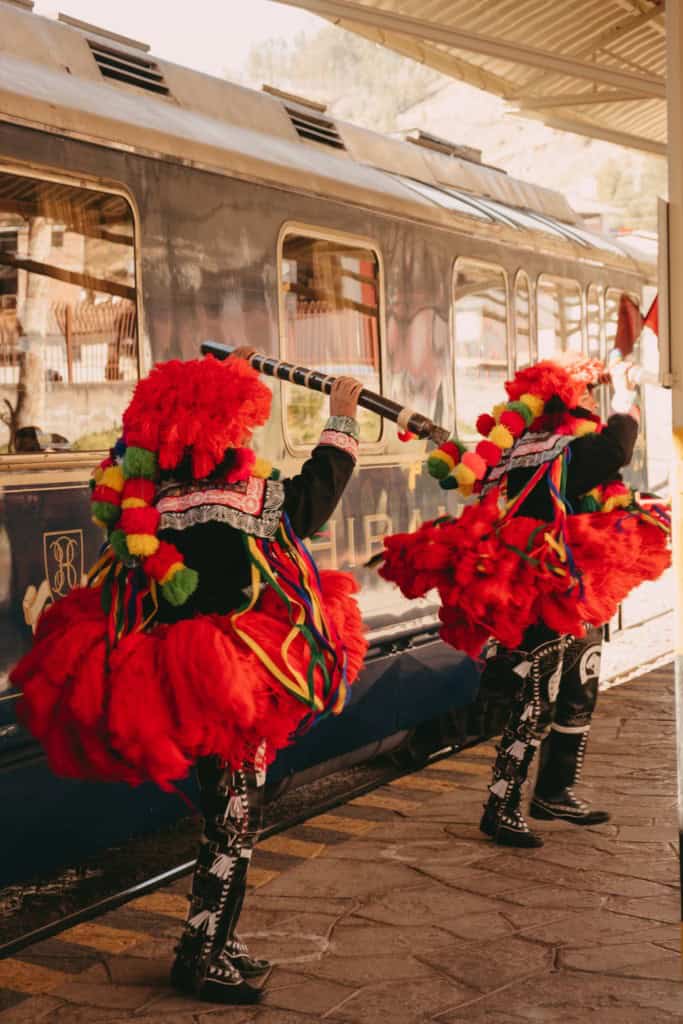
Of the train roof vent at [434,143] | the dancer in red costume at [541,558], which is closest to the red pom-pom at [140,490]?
the dancer in red costume at [541,558]

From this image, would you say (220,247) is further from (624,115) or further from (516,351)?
(624,115)

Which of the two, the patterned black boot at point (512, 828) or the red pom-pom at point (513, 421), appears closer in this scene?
the patterned black boot at point (512, 828)

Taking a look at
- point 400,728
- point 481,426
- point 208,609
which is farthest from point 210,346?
point 400,728

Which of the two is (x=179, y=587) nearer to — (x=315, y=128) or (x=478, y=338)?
(x=315, y=128)

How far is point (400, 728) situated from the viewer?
7.11 metres

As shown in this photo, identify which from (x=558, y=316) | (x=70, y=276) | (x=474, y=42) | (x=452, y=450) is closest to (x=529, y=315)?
(x=558, y=316)

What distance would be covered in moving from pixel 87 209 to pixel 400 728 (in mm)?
3236

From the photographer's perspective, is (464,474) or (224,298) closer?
(464,474)

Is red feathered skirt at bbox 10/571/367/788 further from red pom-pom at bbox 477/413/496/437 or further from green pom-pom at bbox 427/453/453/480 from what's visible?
red pom-pom at bbox 477/413/496/437

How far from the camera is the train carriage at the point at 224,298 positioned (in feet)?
15.8

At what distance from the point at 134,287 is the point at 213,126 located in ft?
3.81

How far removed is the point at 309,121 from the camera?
7188 millimetres

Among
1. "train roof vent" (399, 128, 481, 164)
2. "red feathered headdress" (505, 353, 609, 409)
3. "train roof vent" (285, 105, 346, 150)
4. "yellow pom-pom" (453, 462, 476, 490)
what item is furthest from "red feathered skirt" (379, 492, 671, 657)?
"train roof vent" (399, 128, 481, 164)

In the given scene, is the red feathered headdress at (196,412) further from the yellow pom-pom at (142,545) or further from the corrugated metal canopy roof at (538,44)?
the corrugated metal canopy roof at (538,44)
